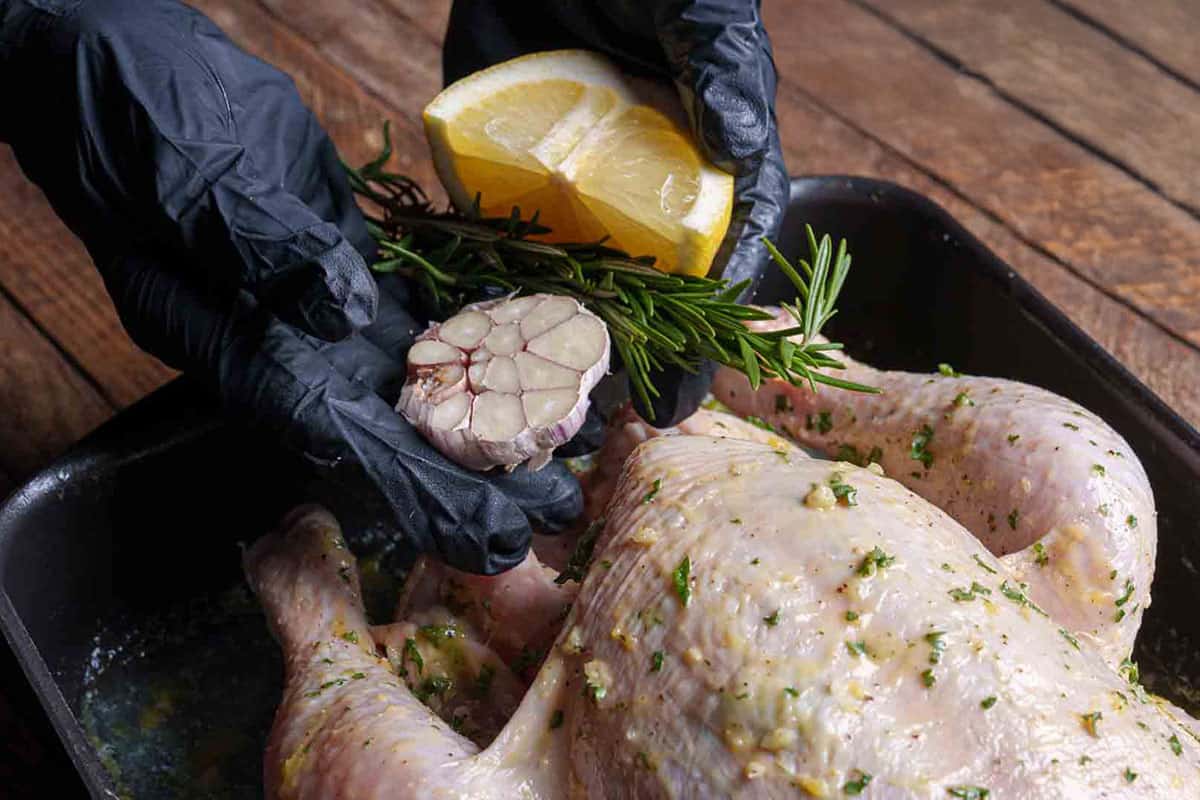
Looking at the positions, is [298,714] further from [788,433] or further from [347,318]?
[788,433]

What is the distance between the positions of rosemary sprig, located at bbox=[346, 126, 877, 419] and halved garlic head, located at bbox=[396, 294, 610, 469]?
0.09 meters

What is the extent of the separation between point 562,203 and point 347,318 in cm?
40

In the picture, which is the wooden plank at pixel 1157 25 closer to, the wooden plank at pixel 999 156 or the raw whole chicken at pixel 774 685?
the wooden plank at pixel 999 156

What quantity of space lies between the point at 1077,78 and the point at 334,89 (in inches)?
64.5

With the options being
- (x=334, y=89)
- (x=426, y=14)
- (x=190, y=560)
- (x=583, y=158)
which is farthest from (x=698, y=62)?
(x=426, y=14)

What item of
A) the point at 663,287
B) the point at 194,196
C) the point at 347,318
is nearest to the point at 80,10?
the point at 194,196

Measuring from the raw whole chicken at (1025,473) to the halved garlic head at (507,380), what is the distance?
1.57 ft

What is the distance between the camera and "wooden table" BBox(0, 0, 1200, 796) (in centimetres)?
257

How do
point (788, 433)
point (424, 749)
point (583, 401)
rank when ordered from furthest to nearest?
1. point (788, 433)
2. point (583, 401)
3. point (424, 749)

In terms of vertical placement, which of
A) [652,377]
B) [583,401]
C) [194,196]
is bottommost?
[652,377]

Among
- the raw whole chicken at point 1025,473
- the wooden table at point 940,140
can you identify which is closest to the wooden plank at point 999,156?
the wooden table at point 940,140

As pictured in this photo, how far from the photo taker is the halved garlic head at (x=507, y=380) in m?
1.63

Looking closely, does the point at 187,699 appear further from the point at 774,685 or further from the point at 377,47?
the point at 377,47

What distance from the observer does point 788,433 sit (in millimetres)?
2094
